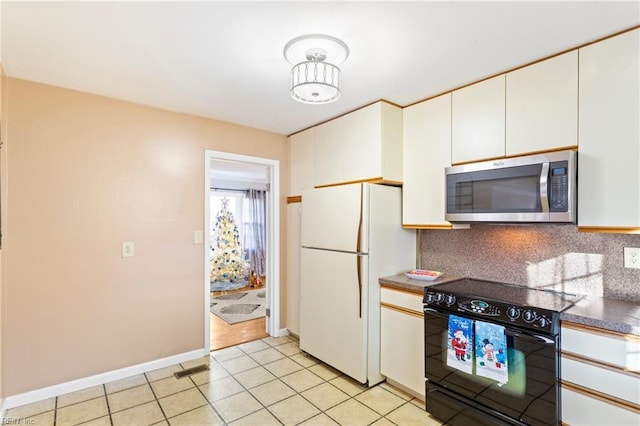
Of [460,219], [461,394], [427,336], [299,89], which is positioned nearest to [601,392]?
[461,394]

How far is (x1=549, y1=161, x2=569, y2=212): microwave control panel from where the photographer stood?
1.82 metres

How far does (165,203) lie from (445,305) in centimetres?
252

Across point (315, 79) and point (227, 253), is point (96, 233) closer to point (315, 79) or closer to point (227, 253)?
point (315, 79)

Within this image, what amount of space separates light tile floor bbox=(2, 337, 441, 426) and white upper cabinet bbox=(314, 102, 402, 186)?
1.73 metres

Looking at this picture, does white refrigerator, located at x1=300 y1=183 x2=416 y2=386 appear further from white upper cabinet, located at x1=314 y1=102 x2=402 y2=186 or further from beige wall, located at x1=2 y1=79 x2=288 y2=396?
beige wall, located at x1=2 y1=79 x2=288 y2=396

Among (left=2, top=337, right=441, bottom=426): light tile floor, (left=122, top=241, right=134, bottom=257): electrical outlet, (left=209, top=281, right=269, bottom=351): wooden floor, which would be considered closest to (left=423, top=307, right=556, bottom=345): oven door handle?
(left=2, top=337, right=441, bottom=426): light tile floor

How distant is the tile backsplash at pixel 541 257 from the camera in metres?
1.93

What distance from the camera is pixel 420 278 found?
2527 millimetres

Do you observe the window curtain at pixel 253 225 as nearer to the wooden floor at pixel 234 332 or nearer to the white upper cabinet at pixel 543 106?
the wooden floor at pixel 234 332

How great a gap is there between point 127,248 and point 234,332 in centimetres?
170

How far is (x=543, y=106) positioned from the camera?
78.0 inches

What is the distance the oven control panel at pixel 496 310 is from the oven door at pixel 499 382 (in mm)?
45

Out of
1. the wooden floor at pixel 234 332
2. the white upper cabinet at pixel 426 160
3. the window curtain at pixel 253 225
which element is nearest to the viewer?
the white upper cabinet at pixel 426 160

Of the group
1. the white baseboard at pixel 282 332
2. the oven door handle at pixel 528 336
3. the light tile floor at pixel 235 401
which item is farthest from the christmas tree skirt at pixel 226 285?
the oven door handle at pixel 528 336
